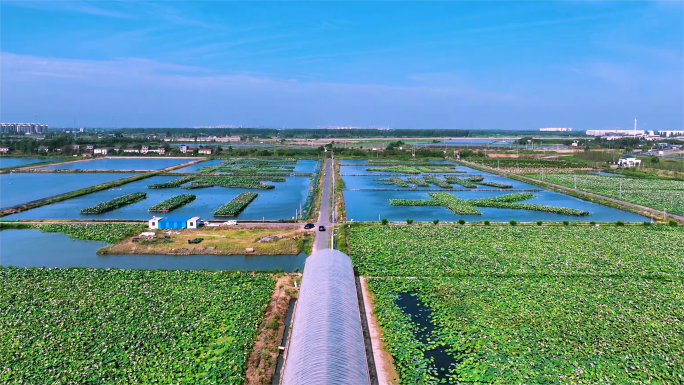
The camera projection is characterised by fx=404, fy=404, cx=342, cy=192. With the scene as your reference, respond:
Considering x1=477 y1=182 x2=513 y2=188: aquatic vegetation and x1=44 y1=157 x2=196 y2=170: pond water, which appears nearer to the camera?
x1=477 y1=182 x2=513 y2=188: aquatic vegetation

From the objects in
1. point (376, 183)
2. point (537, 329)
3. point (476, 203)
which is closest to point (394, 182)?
point (376, 183)

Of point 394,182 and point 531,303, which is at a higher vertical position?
point 394,182

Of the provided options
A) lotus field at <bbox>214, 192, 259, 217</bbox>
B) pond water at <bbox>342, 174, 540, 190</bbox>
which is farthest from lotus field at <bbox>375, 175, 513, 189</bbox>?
lotus field at <bbox>214, 192, 259, 217</bbox>

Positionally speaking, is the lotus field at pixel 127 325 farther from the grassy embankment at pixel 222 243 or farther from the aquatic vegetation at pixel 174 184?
the aquatic vegetation at pixel 174 184

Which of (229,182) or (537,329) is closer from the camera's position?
(537,329)

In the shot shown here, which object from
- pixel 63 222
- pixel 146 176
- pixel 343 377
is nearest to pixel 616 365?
pixel 343 377

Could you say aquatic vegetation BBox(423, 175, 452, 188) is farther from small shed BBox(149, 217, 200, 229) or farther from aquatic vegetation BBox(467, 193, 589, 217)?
small shed BBox(149, 217, 200, 229)

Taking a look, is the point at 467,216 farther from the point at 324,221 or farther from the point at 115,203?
the point at 115,203
